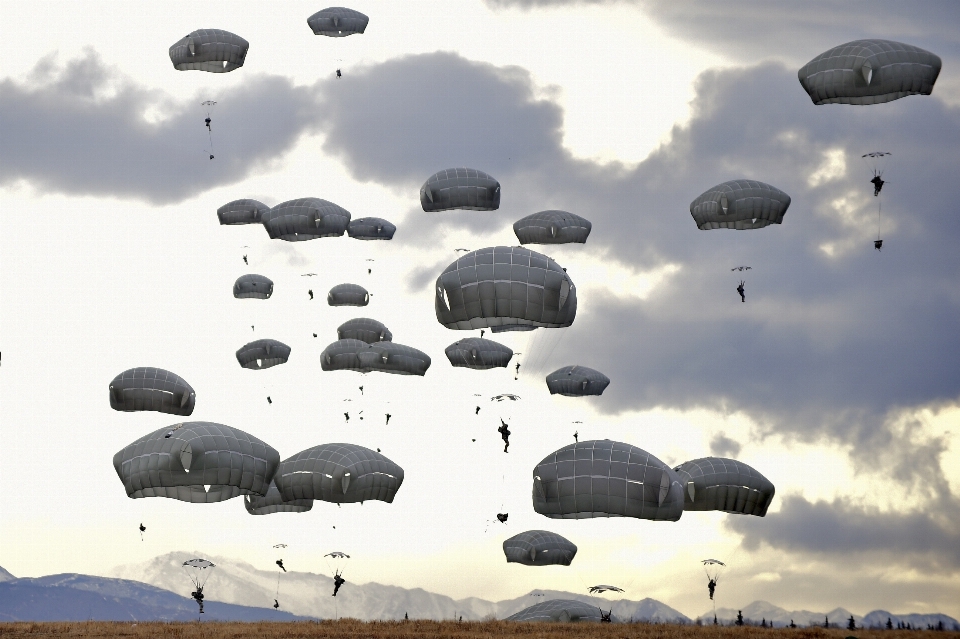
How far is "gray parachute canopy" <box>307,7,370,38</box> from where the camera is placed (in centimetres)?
7500

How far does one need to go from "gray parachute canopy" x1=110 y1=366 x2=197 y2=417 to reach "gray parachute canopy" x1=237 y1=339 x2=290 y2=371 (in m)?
17.1

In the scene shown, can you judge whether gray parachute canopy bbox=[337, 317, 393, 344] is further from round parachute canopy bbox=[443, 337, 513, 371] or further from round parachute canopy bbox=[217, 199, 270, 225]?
round parachute canopy bbox=[217, 199, 270, 225]

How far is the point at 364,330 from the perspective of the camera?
8088 cm

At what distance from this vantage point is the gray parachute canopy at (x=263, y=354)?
265 ft

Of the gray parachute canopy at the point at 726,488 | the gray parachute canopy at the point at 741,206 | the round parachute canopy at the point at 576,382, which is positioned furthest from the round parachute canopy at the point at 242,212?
the gray parachute canopy at the point at 726,488

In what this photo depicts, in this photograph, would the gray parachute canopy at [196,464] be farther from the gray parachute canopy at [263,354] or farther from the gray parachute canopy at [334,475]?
the gray parachute canopy at [263,354]

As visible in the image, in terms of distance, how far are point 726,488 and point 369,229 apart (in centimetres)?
3762

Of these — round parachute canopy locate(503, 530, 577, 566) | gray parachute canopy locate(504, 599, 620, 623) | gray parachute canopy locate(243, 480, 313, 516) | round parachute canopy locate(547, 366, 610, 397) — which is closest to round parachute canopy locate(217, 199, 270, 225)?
round parachute canopy locate(547, 366, 610, 397)

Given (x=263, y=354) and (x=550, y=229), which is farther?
Result: (x=263, y=354)

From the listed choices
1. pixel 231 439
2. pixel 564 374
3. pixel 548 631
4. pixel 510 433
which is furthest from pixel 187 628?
pixel 564 374

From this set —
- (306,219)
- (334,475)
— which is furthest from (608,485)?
(306,219)

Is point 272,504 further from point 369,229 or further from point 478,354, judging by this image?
point 369,229

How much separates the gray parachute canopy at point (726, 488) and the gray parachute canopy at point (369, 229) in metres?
35.2

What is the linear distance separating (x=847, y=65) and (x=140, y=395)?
4164 centimetres
